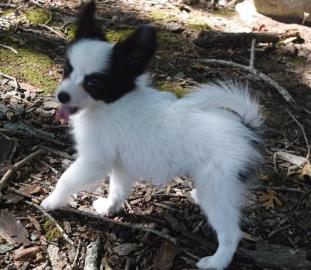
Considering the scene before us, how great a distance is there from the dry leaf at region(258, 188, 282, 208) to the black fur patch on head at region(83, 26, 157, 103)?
1.49 metres

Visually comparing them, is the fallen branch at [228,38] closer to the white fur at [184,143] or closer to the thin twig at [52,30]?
the thin twig at [52,30]

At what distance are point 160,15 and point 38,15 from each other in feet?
4.67

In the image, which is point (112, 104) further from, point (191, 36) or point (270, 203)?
point (191, 36)

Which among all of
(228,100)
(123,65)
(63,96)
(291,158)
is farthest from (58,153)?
(291,158)

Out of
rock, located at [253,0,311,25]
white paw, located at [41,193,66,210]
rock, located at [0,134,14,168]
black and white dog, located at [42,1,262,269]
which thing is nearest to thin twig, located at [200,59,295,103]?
rock, located at [253,0,311,25]

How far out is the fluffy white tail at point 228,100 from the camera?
3139 millimetres

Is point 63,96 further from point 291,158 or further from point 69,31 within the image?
point 69,31

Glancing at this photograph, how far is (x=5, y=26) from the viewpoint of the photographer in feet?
18.4

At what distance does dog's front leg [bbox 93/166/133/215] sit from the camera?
3.63 meters

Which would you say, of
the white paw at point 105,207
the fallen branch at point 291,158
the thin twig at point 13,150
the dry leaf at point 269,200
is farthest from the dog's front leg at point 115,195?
the fallen branch at point 291,158

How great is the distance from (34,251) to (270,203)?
171 centimetres

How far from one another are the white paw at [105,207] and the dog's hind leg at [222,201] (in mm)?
749

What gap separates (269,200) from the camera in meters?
4.02

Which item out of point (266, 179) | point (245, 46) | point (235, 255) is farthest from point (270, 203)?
point (245, 46)
